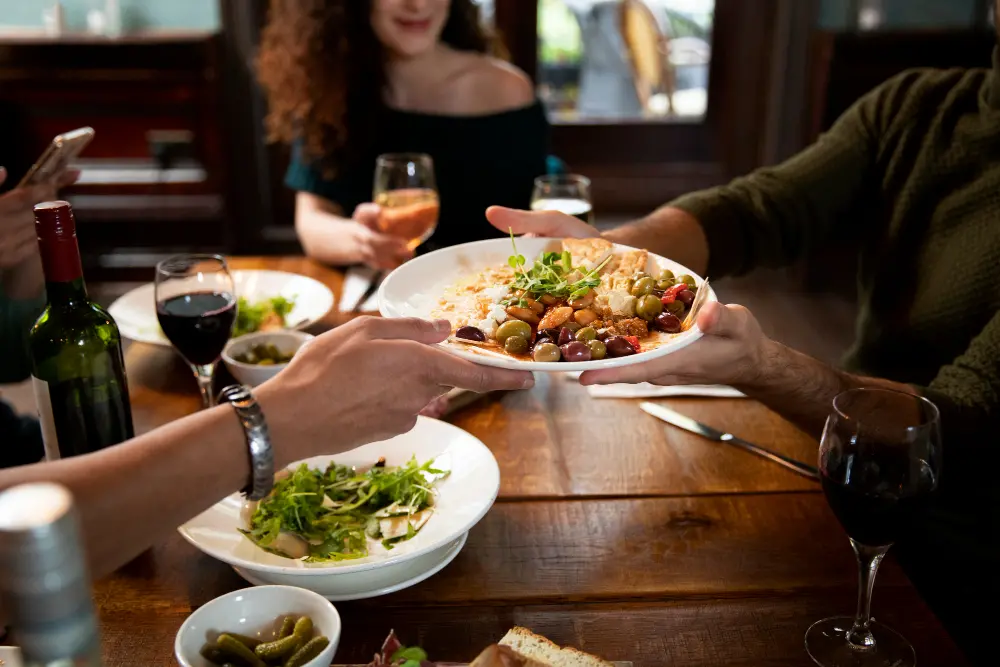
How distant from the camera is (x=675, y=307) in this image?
119 centimetres

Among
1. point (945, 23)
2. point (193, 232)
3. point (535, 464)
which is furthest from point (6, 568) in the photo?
point (945, 23)

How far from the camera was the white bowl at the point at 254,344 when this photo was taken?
4.74ft

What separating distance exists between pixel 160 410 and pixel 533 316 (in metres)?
0.67

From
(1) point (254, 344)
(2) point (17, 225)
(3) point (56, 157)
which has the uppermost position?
(3) point (56, 157)

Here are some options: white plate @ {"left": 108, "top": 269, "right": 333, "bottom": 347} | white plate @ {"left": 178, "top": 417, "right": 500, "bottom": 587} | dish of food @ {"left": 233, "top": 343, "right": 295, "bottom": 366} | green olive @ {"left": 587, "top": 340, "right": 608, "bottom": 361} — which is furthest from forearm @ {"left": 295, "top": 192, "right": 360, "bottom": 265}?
green olive @ {"left": 587, "top": 340, "right": 608, "bottom": 361}

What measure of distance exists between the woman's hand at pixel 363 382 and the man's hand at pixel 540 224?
1.54 feet

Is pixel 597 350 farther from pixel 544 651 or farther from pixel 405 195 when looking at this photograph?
pixel 405 195

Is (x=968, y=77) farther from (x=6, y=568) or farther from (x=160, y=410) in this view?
(x=6, y=568)

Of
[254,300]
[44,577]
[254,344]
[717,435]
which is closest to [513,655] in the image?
[44,577]

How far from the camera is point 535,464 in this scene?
1309 mm

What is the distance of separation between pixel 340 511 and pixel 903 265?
1.22m

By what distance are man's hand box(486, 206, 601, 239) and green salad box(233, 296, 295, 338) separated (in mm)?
512

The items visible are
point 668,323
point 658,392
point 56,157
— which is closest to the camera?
point 668,323

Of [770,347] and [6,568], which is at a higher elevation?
[6,568]
